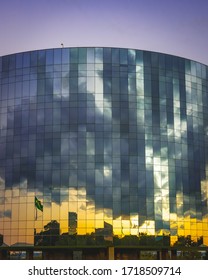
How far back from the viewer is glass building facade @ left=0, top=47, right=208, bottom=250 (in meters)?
71.8

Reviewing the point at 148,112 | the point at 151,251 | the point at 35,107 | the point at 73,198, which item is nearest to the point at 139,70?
the point at 148,112

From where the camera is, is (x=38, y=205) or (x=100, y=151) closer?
(x=38, y=205)

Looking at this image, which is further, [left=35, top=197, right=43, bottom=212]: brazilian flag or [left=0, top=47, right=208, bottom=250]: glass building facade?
[left=0, top=47, right=208, bottom=250]: glass building facade

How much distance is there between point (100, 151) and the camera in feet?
240

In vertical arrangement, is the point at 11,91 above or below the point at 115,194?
above

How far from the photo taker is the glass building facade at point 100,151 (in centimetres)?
7175

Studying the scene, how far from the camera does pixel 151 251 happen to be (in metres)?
73.8

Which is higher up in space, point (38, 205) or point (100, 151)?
point (100, 151)

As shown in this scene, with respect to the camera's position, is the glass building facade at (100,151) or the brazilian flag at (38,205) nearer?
the brazilian flag at (38,205)
